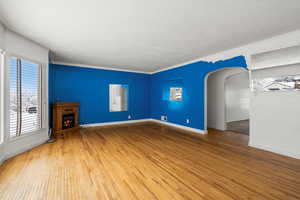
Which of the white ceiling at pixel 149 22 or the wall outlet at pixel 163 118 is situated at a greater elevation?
the white ceiling at pixel 149 22

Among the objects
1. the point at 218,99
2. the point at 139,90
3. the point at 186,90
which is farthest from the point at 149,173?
the point at 139,90

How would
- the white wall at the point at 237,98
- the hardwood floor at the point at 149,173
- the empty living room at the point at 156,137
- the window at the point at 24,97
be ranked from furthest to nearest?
1. the white wall at the point at 237,98
2. the window at the point at 24,97
3. the empty living room at the point at 156,137
4. the hardwood floor at the point at 149,173

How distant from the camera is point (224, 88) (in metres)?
4.74

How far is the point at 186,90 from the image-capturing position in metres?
4.87

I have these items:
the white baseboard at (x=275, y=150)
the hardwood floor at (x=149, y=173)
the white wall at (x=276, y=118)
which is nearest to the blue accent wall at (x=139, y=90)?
Answer: the white wall at (x=276, y=118)

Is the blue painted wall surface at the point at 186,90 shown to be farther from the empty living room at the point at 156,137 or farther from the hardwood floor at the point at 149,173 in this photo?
the hardwood floor at the point at 149,173

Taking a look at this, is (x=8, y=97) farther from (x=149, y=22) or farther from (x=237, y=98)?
(x=237, y=98)

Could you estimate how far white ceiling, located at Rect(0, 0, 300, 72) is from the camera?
5.79 ft

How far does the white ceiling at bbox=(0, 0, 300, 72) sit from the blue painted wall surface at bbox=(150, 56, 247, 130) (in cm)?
88

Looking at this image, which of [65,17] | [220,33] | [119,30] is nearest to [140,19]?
[119,30]

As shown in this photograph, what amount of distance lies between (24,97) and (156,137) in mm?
3451

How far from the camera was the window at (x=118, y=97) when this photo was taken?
584cm

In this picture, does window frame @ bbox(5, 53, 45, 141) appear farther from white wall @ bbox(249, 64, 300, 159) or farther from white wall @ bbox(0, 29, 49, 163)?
white wall @ bbox(249, 64, 300, 159)

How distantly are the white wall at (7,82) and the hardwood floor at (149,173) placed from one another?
0.72ft
